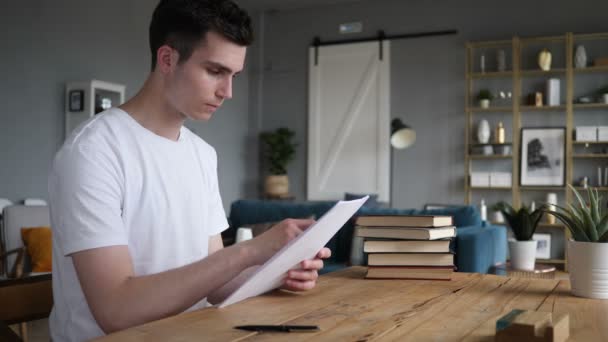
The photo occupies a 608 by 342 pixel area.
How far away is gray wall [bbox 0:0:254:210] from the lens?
5492 millimetres

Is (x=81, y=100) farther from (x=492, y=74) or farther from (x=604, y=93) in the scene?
(x=604, y=93)

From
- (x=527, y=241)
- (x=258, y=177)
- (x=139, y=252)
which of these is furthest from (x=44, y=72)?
(x=139, y=252)

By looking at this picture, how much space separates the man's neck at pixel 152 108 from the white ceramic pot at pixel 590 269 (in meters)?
0.98

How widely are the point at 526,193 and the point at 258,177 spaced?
3778 millimetres

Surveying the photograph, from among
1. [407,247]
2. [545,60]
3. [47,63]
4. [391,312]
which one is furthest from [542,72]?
[391,312]

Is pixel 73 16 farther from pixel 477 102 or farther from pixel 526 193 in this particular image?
pixel 526 193

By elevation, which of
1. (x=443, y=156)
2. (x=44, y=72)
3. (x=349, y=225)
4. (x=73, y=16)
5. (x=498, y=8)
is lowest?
(x=349, y=225)

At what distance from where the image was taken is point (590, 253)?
1.35 m

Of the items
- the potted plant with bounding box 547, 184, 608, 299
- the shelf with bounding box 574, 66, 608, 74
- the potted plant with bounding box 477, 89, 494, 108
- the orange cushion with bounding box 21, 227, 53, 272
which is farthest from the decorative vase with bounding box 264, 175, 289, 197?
the potted plant with bounding box 547, 184, 608, 299

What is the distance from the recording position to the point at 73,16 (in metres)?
6.10

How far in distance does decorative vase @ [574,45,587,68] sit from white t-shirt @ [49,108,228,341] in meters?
6.67

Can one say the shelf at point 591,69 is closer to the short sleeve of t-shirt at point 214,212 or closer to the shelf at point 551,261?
the shelf at point 551,261

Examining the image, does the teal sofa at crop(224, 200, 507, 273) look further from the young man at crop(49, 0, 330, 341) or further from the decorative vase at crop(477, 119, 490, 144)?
the decorative vase at crop(477, 119, 490, 144)

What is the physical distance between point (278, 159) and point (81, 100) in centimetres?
329
